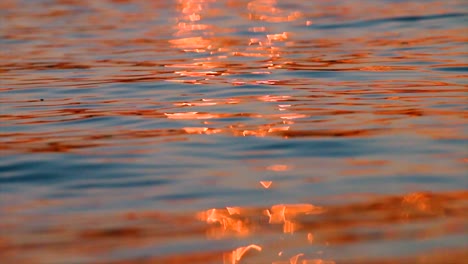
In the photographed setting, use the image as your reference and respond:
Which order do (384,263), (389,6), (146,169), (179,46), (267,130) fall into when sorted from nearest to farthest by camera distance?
(384,263), (146,169), (267,130), (179,46), (389,6)

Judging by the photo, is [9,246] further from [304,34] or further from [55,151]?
[304,34]

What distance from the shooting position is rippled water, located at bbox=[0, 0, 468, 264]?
360 centimetres

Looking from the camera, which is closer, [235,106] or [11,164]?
[11,164]

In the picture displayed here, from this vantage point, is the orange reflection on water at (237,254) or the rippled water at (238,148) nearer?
the orange reflection on water at (237,254)

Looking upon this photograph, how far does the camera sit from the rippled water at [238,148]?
360 cm

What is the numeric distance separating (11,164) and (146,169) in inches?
26.6

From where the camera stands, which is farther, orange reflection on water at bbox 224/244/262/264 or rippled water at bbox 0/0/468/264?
rippled water at bbox 0/0/468/264

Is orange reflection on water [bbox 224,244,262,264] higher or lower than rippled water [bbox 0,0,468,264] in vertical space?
lower

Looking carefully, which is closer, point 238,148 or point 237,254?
point 237,254

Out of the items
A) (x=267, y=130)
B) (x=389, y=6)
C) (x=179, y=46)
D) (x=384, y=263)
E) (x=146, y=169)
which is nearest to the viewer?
(x=384, y=263)

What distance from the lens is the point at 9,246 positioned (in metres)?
3.60

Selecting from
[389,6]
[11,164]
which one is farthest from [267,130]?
[389,6]

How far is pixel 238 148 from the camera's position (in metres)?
5.11

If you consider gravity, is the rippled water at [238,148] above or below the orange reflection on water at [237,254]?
above
